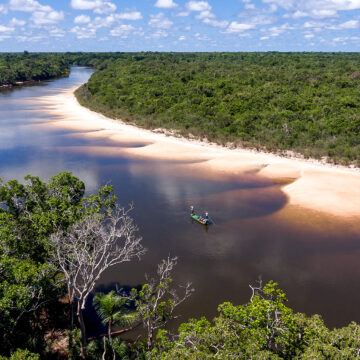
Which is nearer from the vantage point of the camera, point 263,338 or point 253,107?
point 263,338

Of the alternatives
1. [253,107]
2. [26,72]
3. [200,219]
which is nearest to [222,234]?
[200,219]

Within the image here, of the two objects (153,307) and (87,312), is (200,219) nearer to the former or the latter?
(87,312)

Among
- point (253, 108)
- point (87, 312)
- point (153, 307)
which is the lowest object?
point (87, 312)

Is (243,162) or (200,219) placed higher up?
(200,219)

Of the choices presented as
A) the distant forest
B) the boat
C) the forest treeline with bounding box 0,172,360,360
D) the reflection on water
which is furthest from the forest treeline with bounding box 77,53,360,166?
the forest treeline with bounding box 0,172,360,360

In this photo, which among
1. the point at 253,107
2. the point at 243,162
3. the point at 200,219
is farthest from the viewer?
the point at 253,107

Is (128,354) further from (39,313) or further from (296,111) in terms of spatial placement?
(296,111)

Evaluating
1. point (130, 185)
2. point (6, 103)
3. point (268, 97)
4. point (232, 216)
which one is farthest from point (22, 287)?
point (6, 103)
